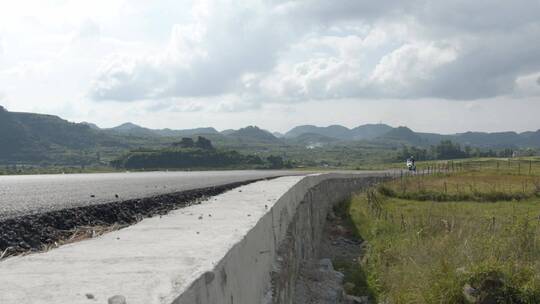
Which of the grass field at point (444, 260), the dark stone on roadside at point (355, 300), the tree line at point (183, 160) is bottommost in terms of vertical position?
the dark stone on roadside at point (355, 300)

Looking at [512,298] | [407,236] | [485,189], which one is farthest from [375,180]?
[512,298]

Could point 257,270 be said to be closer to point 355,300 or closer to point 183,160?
point 355,300

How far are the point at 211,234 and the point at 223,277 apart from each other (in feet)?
3.78

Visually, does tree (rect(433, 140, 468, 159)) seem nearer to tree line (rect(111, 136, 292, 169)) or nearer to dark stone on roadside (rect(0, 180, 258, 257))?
tree line (rect(111, 136, 292, 169))

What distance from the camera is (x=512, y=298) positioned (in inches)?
406

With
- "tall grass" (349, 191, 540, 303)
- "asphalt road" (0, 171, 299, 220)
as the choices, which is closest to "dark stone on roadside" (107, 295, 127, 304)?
"asphalt road" (0, 171, 299, 220)

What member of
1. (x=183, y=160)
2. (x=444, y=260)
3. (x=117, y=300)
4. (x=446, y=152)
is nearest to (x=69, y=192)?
(x=444, y=260)

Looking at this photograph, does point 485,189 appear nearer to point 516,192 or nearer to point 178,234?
point 516,192

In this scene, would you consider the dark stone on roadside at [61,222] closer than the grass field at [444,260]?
Yes

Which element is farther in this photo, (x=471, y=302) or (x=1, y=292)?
(x=471, y=302)

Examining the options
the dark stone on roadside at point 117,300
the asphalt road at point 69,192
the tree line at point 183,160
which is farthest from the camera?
the tree line at point 183,160

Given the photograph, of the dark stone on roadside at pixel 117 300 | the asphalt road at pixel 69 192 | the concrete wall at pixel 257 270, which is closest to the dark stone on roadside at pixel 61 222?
the asphalt road at pixel 69 192

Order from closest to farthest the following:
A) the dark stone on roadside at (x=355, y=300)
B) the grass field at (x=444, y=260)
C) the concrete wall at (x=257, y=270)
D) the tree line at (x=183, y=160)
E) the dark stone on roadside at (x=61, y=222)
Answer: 1. the concrete wall at (x=257, y=270)
2. the dark stone on roadside at (x=61, y=222)
3. the grass field at (x=444, y=260)
4. the dark stone on roadside at (x=355, y=300)
5. the tree line at (x=183, y=160)

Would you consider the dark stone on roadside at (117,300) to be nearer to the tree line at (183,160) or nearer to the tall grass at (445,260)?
the tall grass at (445,260)
